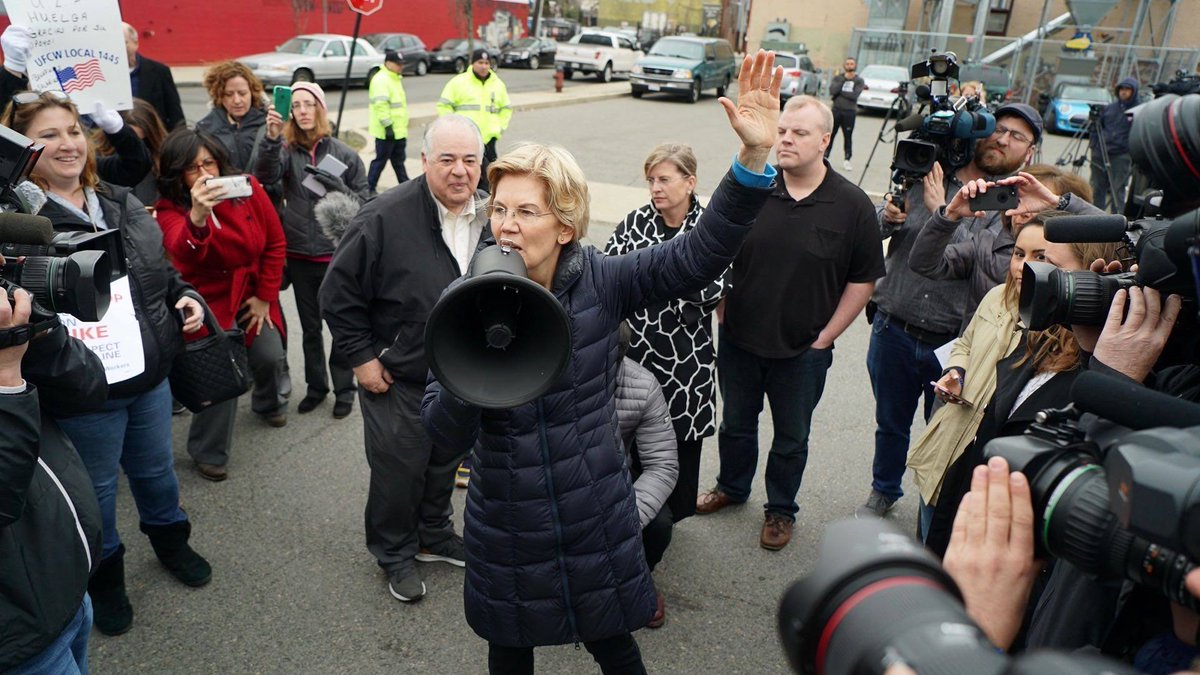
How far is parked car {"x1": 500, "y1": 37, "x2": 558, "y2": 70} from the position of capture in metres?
31.5

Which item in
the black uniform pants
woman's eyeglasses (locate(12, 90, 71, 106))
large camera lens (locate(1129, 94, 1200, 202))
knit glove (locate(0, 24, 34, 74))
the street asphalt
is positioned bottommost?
the street asphalt

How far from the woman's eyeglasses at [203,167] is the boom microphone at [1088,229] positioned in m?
3.58

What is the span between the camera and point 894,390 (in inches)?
153

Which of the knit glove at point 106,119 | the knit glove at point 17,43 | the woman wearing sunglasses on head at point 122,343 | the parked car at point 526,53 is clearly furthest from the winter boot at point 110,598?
the parked car at point 526,53

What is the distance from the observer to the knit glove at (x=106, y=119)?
3742 millimetres

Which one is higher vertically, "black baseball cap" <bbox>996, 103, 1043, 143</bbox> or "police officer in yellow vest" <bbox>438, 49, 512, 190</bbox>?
"black baseball cap" <bbox>996, 103, 1043, 143</bbox>

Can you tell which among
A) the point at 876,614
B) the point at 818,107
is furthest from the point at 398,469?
the point at 876,614

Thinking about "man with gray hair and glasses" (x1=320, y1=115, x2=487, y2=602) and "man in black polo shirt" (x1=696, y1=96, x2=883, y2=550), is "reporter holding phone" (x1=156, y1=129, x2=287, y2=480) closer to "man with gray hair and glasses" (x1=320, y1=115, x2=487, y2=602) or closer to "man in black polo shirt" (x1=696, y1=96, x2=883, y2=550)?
"man with gray hair and glasses" (x1=320, y1=115, x2=487, y2=602)

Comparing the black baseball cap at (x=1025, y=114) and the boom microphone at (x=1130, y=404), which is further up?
the black baseball cap at (x=1025, y=114)

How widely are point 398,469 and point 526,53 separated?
30.8 metres

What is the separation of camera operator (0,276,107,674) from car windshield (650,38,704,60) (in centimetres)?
2436

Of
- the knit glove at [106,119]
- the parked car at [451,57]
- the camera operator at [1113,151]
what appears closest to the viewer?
the knit glove at [106,119]

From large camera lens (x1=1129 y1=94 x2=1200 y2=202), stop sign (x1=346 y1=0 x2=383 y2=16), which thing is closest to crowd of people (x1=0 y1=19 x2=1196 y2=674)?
large camera lens (x1=1129 y1=94 x2=1200 y2=202)

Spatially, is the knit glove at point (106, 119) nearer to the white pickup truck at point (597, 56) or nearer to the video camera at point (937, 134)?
the video camera at point (937, 134)
